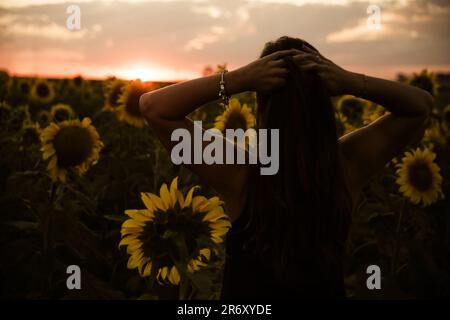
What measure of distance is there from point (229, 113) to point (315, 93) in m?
1.94

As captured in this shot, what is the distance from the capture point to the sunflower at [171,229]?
1.35 meters

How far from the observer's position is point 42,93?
6.36 metres

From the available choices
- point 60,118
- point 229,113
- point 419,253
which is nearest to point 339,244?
point 419,253

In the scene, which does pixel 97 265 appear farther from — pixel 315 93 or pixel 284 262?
pixel 315 93

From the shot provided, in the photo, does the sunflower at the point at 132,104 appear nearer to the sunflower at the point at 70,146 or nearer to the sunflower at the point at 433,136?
the sunflower at the point at 70,146

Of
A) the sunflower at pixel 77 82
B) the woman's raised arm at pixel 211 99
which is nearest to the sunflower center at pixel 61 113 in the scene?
the woman's raised arm at pixel 211 99

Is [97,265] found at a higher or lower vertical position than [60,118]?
lower

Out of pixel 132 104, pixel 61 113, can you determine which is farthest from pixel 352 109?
pixel 61 113

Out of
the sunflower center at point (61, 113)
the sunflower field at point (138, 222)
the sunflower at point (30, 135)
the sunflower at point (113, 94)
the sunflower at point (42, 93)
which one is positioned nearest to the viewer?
the sunflower field at point (138, 222)

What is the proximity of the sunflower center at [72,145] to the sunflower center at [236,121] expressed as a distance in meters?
0.87

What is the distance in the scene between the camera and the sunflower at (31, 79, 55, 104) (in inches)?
247

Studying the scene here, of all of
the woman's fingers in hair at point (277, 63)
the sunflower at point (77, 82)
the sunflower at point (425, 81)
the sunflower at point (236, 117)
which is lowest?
the woman's fingers in hair at point (277, 63)
